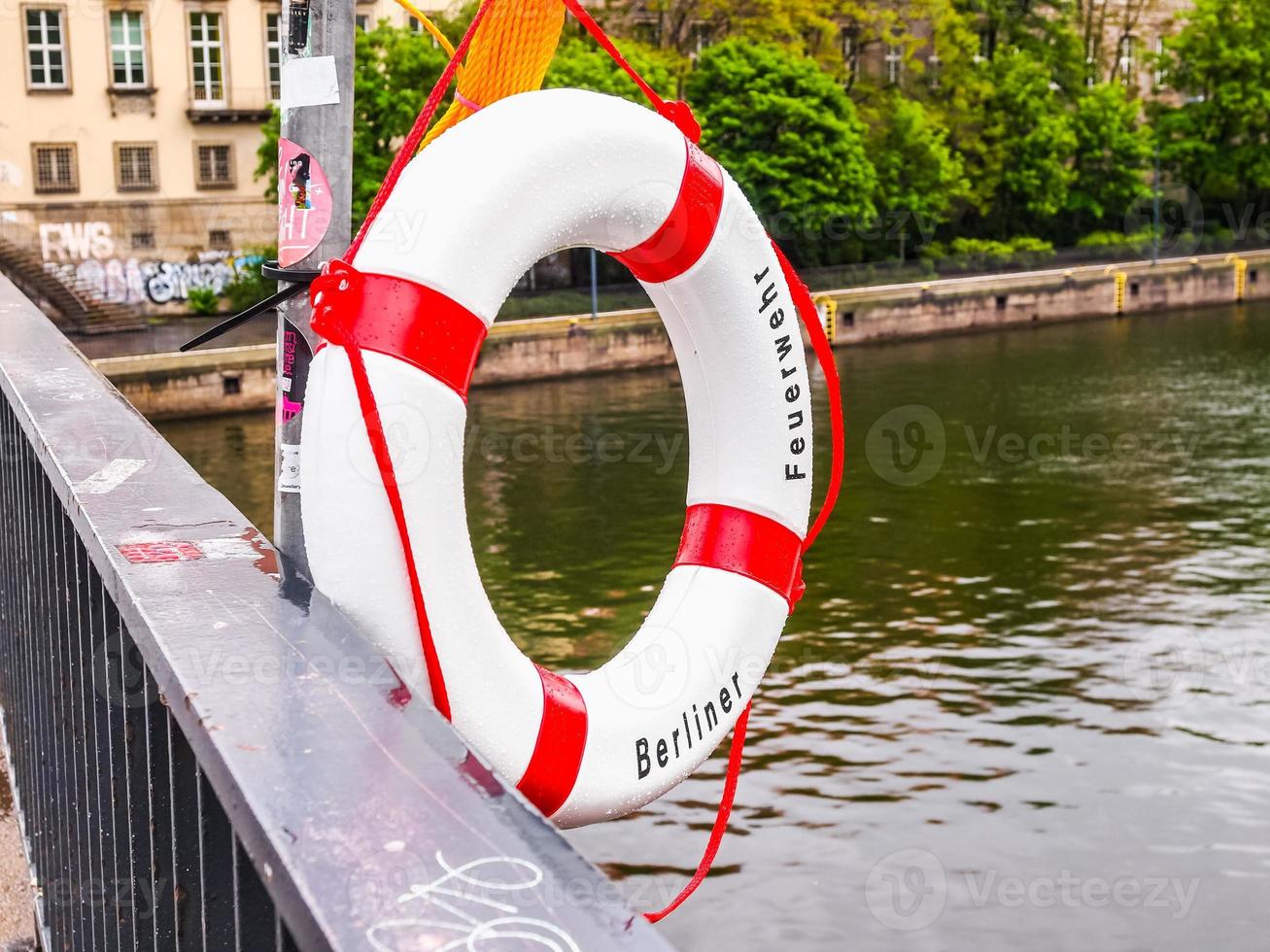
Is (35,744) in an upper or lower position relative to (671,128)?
lower

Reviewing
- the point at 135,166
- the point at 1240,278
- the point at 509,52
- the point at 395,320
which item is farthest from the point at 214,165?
the point at 395,320

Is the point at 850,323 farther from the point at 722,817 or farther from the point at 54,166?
the point at 722,817

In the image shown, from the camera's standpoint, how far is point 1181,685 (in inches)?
465

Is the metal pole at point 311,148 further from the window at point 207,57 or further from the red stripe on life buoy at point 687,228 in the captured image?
the window at point 207,57

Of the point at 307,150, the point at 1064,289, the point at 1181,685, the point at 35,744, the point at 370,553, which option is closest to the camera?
the point at 370,553

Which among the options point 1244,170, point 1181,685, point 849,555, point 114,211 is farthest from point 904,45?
point 1181,685

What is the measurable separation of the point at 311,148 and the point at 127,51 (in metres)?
28.8

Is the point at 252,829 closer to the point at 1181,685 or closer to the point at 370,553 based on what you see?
the point at 370,553

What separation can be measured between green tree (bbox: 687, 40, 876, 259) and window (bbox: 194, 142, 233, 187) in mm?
8302

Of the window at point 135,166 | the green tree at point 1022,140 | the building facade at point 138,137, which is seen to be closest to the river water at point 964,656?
the building facade at point 138,137

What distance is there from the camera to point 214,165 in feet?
98.2

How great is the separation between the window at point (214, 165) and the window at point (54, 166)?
2.12 metres

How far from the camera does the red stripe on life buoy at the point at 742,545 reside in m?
2.99

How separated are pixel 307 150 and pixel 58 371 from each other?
0.84 metres
